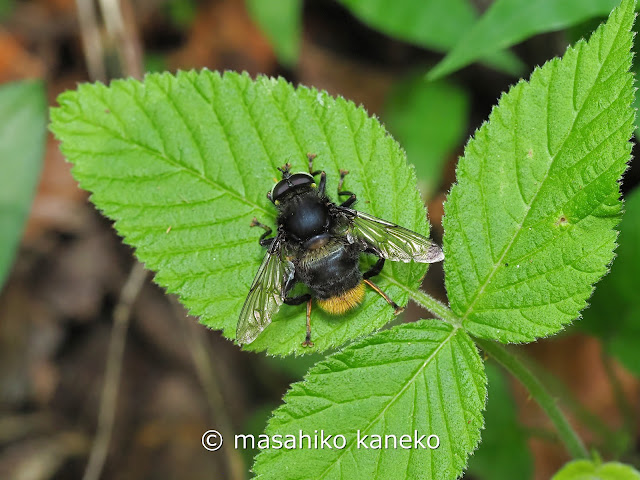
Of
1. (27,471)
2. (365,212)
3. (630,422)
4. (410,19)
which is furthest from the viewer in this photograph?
(27,471)

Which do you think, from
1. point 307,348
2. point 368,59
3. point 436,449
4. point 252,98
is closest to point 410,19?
point 368,59

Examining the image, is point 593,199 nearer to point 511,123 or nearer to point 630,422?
point 511,123

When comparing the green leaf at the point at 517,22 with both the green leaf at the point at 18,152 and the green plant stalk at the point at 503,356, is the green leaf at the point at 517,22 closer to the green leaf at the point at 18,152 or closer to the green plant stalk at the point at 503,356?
the green plant stalk at the point at 503,356

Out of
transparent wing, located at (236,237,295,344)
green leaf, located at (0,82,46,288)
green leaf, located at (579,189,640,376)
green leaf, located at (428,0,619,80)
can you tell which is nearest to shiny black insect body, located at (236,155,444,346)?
transparent wing, located at (236,237,295,344)

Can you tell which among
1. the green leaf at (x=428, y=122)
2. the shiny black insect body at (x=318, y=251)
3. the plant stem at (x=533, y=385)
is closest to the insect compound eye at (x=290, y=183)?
the shiny black insect body at (x=318, y=251)

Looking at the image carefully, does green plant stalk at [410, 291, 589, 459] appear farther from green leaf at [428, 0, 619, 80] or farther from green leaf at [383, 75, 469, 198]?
green leaf at [383, 75, 469, 198]

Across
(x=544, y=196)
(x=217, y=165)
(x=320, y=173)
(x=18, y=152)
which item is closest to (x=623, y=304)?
(x=544, y=196)

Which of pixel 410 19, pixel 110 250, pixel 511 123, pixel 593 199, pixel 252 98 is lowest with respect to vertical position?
pixel 593 199

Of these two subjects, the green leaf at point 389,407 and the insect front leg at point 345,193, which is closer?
the green leaf at point 389,407
